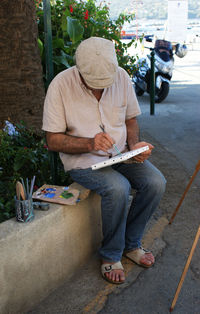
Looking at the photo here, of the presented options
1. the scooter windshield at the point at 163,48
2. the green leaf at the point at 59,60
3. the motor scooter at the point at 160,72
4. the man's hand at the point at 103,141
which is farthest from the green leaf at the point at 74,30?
the scooter windshield at the point at 163,48

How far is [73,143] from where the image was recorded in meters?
2.55

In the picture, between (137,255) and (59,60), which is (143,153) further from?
(59,60)

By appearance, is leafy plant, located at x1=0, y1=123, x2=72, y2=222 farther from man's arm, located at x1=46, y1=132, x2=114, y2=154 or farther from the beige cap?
the beige cap

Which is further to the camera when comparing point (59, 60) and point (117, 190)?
point (59, 60)

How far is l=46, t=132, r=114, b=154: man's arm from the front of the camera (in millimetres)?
2442

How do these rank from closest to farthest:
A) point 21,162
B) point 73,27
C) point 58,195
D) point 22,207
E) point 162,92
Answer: point 22,207, point 58,195, point 21,162, point 73,27, point 162,92

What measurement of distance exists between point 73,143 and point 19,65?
1.34 metres

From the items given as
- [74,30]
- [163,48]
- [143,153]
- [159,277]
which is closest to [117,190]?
[143,153]

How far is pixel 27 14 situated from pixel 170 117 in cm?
437

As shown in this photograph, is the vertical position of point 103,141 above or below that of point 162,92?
above

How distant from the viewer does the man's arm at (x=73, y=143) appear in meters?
2.44

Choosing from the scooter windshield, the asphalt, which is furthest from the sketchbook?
the scooter windshield

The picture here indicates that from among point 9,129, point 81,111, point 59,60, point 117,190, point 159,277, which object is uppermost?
point 59,60

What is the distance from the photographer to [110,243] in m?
2.63
